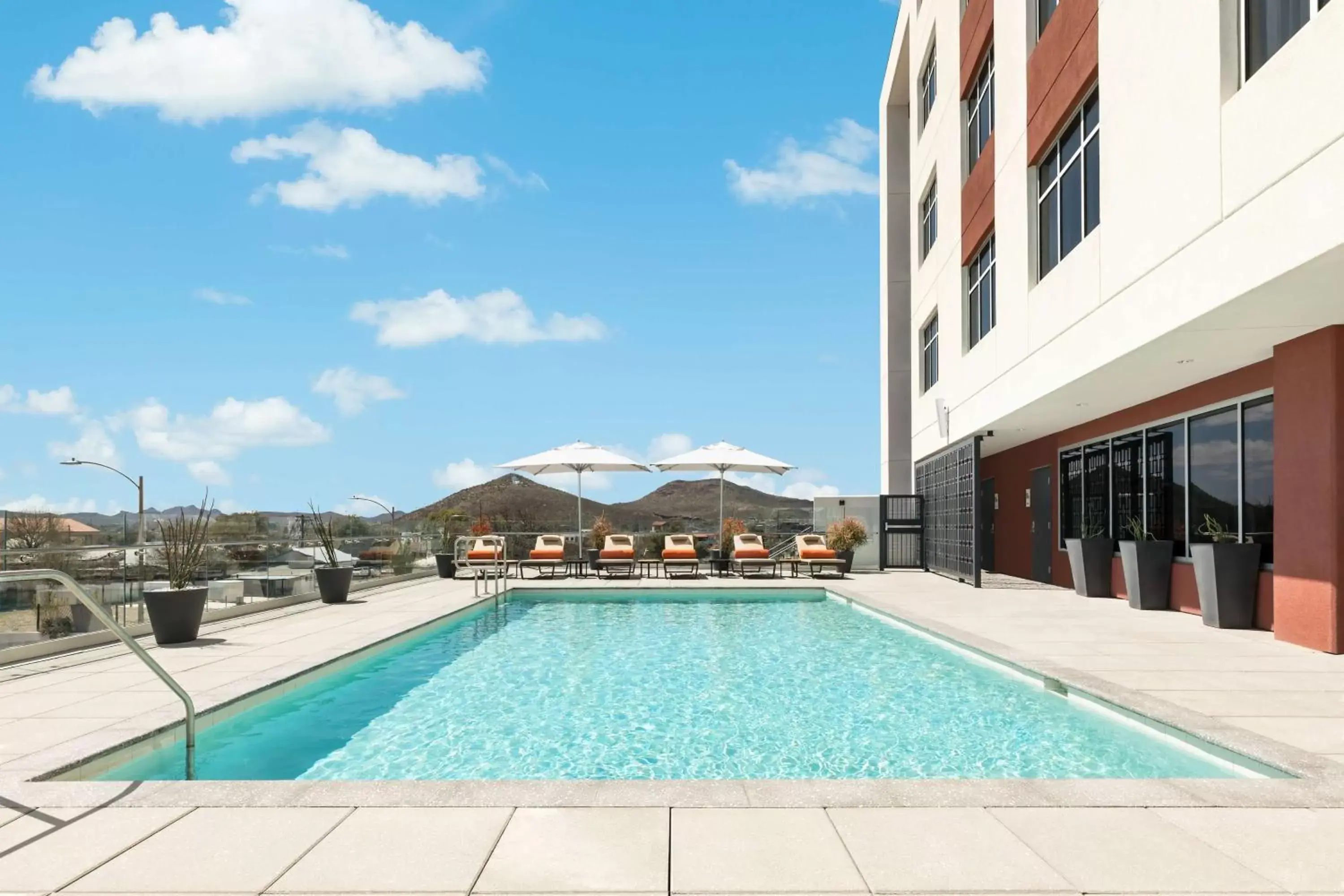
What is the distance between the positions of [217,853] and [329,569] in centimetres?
963

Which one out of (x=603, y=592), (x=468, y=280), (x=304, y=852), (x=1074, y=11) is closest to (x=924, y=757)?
(x=304, y=852)

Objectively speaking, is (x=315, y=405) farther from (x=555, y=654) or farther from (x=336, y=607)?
(x=555, y=654)

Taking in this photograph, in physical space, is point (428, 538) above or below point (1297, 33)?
below

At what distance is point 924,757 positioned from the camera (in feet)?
16.6

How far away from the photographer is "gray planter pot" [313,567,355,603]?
39.4 ft

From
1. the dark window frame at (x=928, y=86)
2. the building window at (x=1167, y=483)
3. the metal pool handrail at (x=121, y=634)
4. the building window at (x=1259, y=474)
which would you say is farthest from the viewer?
the dark window frame at (x=928, y=86)

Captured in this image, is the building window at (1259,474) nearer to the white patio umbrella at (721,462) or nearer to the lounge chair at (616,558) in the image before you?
the lounge chair at (616,558)

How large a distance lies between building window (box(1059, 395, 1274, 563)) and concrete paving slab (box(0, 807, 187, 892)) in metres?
8.98

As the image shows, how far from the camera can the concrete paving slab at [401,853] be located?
8.93ft

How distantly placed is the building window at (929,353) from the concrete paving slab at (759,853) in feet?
49.5

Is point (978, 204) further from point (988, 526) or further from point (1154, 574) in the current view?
point (988, 526)

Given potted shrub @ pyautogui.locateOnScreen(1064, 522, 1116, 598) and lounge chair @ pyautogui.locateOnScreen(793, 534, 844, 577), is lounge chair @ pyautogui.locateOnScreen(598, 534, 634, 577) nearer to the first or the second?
lounge chair @ pyautogui.locateOnScreen(793, 534, 844, 577)

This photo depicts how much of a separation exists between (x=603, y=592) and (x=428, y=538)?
15.5 feet

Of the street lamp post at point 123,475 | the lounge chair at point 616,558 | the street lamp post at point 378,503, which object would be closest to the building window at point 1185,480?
the lounge chair at point 616,558
